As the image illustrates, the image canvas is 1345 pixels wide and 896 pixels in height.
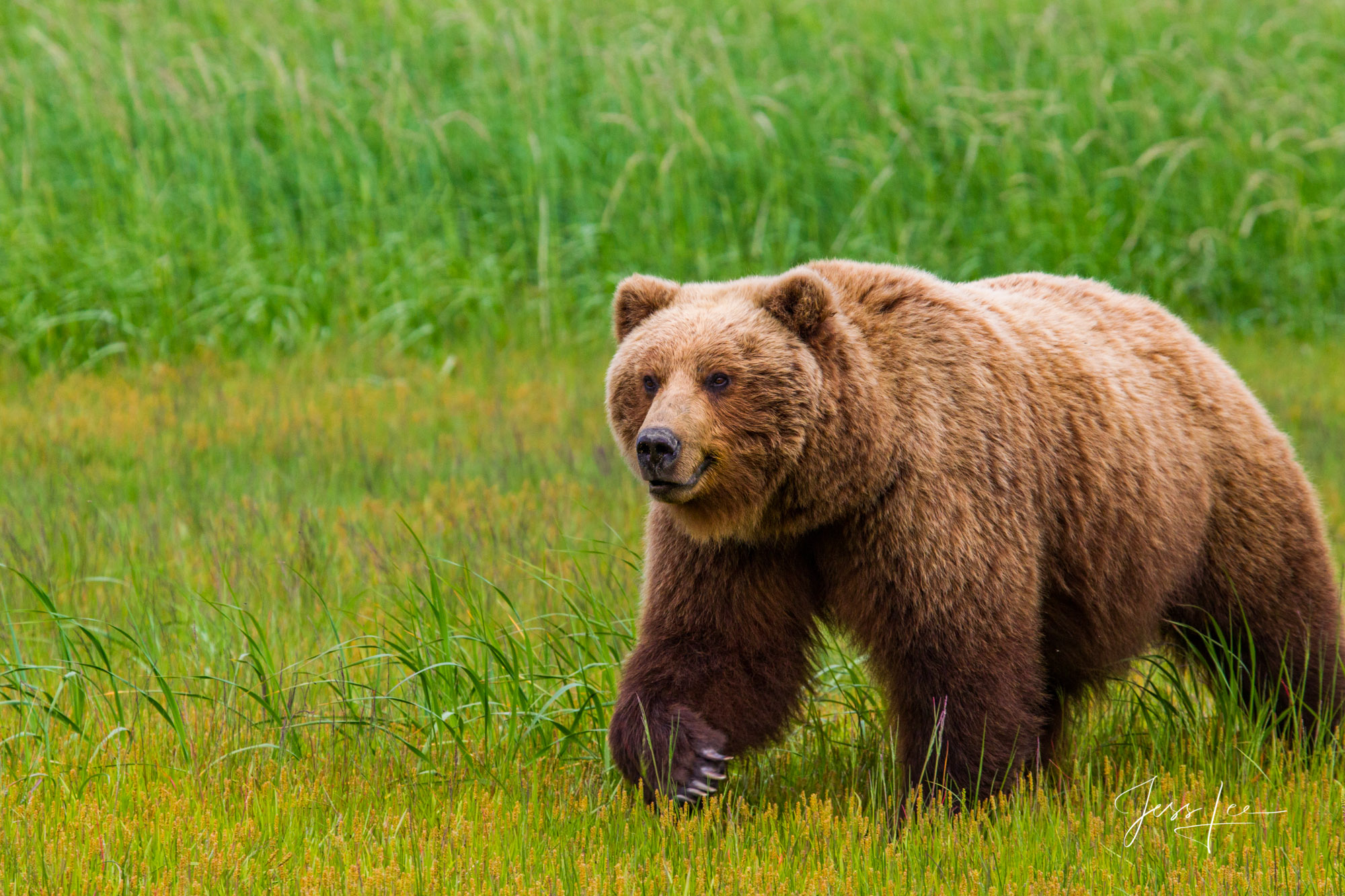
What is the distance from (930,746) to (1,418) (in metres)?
6.39

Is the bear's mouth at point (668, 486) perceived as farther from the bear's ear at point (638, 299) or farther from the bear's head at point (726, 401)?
the bear's ear at point (638, 299)

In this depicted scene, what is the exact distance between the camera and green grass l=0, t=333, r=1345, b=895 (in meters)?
3.45

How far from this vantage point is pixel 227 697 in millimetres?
4695

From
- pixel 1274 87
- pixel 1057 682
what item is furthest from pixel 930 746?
pixel 1274 87

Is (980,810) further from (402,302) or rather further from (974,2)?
(974,2)

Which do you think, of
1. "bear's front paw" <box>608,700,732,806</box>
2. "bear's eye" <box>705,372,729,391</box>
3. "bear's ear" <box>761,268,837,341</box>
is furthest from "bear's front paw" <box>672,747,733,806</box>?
"bear's ear" <box>761,268,837,341</box>

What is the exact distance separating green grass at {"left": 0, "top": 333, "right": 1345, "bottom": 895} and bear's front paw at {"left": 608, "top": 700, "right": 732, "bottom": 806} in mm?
77

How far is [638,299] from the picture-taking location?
13.4ft
